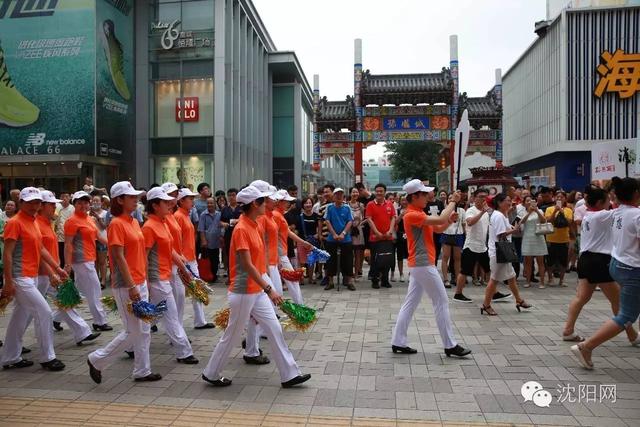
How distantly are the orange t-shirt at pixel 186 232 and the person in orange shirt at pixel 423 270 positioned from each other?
2915 mm

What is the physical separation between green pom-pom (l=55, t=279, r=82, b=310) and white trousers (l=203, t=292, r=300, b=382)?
2.30m

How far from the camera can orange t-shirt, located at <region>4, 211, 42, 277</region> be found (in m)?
5.54

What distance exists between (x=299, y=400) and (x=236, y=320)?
88cm

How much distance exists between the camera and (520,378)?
5109 millimetres

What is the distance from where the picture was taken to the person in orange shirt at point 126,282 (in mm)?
5012

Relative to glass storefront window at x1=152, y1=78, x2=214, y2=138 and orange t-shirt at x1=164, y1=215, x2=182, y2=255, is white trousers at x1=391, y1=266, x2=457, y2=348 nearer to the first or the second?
orange t-shirt at x1=164, y1=215, x2=182, y2=255

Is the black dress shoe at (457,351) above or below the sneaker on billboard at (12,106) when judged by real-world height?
below

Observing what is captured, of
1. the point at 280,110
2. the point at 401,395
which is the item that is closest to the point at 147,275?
the point at 401,395

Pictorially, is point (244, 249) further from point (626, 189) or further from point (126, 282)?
point (626, 189)

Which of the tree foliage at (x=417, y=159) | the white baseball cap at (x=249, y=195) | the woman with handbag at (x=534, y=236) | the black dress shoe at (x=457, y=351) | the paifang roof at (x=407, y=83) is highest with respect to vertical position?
the paifang roof at (x=407, y=83)

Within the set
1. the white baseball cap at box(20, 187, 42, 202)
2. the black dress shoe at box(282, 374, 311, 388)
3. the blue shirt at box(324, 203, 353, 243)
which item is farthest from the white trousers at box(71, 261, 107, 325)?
the blue shirt at box(324, 203, 353, 243)

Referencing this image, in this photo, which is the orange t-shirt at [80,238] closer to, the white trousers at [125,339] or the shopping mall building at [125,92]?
the white trousers at [125,339]

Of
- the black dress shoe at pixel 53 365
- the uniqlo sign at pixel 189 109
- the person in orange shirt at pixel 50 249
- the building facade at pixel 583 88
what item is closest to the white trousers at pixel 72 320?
the person in orange shirt at pixel 50 249

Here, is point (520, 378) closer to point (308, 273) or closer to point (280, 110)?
point (308, 273)
